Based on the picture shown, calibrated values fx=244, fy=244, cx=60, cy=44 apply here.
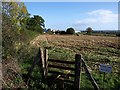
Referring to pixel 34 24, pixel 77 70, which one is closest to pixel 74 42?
pixel 34 24

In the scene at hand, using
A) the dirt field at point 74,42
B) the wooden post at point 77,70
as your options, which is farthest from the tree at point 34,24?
the wooden post at point 77,70

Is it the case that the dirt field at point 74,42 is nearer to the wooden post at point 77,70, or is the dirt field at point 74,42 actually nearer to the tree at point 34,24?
the tree at point 34,24

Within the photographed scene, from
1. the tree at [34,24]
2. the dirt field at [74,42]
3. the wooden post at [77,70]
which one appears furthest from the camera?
the tree at [34,24]

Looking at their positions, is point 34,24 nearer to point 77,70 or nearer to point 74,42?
point 74,42

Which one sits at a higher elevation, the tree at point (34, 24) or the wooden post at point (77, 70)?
the tree at point (34, 24)

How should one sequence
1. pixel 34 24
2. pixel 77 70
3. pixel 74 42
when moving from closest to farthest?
1. pixel 77 70
2. pixel 74 42
3. pixel 34 24

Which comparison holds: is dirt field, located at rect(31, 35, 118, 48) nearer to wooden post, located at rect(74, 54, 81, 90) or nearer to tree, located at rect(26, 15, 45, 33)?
tree, located at rect(26, 15, 45, 33)

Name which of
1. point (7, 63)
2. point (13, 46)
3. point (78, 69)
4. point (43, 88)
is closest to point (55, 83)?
point (43, 88)

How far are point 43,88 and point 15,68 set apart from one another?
121cm

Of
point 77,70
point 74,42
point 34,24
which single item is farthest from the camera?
point 34,24

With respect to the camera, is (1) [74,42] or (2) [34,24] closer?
(1) [74,42]

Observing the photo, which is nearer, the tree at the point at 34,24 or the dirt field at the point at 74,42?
the dirt field at the point at 74,42

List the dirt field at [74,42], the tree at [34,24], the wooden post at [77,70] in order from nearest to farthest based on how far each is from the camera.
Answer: the wooden post at [77,70] → the dirt field at [74,42] → the tree at [34,24]

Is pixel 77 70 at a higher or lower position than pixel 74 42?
higher
